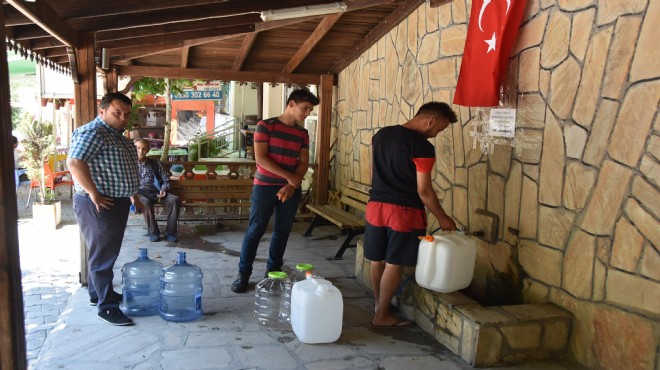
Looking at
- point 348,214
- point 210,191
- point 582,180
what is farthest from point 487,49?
point 210,191

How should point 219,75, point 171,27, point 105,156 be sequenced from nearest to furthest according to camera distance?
point 105,156, point 171,27, point 219,75

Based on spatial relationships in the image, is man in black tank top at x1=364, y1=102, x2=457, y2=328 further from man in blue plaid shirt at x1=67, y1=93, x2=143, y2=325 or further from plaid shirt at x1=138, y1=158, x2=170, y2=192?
plaid shirt at x1=138, y1=158, x2=170, y2=192

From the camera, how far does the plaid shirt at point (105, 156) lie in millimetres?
3752

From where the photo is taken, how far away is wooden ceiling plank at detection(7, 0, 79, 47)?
336cm

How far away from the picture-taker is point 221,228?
8.06 metres

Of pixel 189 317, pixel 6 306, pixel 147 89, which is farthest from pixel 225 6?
pixel 147 89

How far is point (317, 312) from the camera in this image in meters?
3.71

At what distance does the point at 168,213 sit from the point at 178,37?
2.47 m

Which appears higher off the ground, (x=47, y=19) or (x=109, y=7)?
(x=109, y=7)

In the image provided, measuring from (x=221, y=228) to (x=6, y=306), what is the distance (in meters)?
6.22

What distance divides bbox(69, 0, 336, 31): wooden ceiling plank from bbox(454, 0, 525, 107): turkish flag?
7.20 ft

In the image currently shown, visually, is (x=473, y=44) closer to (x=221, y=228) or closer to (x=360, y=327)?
(x=360, y=327)

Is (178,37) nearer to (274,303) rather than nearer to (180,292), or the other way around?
(180,292)

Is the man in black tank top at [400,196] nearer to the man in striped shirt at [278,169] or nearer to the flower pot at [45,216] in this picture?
the man in striped shirt at [278,169]
